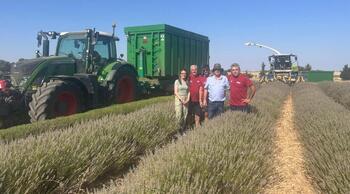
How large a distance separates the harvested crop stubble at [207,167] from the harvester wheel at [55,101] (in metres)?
3.61

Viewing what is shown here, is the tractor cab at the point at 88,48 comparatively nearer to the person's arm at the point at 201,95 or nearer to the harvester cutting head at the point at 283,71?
the person's arm at the point at 201,95

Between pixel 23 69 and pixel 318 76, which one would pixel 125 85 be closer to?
pixel 23 69

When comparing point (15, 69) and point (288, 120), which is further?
point (288, 120)

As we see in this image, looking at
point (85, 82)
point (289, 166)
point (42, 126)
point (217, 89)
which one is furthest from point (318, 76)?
point (42, 126)

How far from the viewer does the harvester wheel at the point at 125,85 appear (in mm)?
10686

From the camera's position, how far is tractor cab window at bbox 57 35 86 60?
10266mm

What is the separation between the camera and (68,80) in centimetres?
888

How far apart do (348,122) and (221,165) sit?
2.79 meters

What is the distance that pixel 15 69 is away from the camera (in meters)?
9.03

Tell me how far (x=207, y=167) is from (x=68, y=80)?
5854 mm

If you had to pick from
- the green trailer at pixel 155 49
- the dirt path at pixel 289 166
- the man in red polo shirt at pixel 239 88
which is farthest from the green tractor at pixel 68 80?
the dirt path at pixel 289 166

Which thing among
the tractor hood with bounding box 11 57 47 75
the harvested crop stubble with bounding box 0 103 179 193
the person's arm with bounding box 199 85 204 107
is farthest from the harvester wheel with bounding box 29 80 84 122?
the person's arm with bounding box 199 85 204 107

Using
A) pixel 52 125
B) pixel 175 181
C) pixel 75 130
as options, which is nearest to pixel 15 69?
pixel 52 125

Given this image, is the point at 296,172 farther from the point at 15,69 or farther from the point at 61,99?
the point at 15,69
